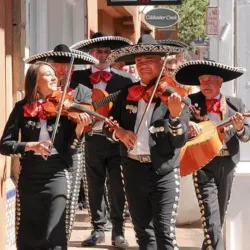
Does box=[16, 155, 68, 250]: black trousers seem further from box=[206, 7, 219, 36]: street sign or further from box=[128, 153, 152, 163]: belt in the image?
box=[206, 7, 219, 36]: street sign

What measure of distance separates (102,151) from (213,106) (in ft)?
5.19

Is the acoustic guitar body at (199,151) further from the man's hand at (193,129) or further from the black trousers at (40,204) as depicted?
the black trousers at (40,204)

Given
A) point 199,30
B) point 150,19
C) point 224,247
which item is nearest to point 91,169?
point 224,247

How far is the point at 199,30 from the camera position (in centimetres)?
4112

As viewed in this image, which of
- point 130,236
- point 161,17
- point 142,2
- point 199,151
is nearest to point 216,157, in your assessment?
point 199,151

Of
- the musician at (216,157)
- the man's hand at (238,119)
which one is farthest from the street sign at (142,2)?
the man's hand at (238,119)

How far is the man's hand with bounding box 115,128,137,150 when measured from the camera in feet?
19.4

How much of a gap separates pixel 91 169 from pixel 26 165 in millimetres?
2266

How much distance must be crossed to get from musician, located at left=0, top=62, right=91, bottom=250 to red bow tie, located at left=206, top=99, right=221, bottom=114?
1.39m

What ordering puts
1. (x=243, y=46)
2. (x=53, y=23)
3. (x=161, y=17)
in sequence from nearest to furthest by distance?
(x=243, y=46)
(x=53, y=23)
(x=161, y=17)

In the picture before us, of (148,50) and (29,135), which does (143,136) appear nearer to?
(148,50)

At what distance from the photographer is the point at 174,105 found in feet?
18.4

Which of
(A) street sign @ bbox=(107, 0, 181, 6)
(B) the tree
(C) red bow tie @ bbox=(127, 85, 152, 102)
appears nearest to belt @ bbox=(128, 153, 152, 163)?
(C) red bow tie @ bbox=(127, 85, 152, 102)

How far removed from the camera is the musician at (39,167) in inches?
234
